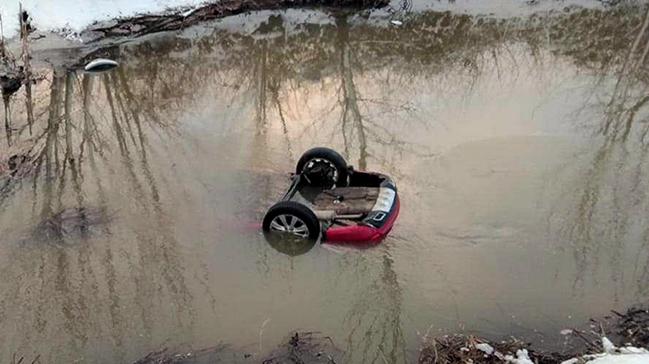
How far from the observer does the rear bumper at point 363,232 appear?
8336mm

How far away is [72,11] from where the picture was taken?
1530 cm

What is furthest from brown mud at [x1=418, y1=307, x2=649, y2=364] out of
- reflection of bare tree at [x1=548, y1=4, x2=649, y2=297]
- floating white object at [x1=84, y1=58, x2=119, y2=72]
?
floating white object at [x1=84, y1=58, x2=119, y2=72]

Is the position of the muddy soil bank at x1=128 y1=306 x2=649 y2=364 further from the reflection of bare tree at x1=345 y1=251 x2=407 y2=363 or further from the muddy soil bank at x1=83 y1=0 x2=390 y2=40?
the muddy soil bank at x1=83 y1=0 x2=390 y2=40

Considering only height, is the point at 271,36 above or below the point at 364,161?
above

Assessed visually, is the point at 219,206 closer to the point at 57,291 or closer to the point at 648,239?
the point at 57,291

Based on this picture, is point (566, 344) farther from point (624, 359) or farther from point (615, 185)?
point (615, 185)

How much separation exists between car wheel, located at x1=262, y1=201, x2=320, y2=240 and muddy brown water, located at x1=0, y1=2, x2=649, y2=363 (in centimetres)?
26

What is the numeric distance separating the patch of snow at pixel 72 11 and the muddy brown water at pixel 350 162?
1364 millimetres

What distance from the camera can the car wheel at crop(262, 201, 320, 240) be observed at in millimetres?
8328

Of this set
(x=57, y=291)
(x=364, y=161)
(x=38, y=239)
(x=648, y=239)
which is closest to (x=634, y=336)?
(x=648, y=239)

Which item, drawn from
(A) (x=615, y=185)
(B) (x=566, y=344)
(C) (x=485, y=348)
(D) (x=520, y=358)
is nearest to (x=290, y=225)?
(C) (x=485, y=348)

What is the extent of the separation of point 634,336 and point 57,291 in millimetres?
6340

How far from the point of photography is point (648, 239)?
28.2ft

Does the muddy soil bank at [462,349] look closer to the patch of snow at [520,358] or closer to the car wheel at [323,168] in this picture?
the patch of snow at [520,358]
